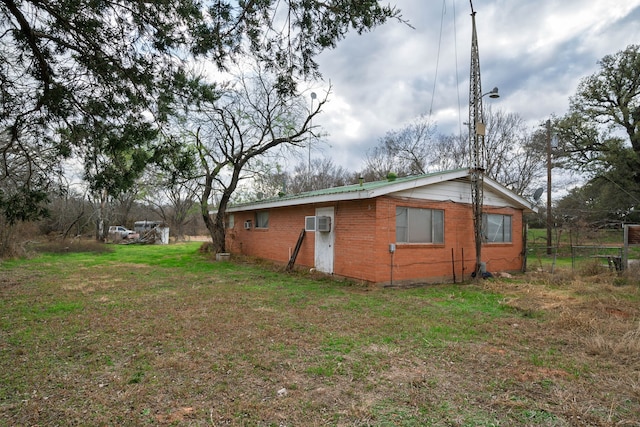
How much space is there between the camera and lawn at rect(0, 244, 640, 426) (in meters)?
2.84

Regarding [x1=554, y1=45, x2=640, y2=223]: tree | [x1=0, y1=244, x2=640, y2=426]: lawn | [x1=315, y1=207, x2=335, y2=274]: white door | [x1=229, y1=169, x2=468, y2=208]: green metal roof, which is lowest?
[x1=0, y1=244, x2=640, y2=426]: lawn

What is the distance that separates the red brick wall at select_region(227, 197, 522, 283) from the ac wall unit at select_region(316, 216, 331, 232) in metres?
0.20

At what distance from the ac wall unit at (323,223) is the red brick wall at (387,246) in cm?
20

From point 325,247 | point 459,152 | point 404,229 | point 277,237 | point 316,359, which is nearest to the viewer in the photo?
point 316,359

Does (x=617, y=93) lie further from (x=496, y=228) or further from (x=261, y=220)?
(x=261, y=220)

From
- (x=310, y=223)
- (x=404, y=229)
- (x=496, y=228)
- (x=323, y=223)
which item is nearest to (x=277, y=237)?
(x=310, y=223)

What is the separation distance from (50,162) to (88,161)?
34.3 inches

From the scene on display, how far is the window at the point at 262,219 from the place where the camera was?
14670 mm

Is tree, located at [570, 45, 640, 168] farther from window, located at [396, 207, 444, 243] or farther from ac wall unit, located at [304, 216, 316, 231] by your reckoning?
ac wall unit, located at [304, 216, 316, 231]

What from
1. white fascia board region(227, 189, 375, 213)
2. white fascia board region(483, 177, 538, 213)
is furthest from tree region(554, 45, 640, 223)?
white fascia board region(227, 189, 375, 213)

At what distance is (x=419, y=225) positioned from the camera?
31.8 ft

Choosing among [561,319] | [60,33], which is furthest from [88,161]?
[561,319]

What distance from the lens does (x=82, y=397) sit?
3.04 metres

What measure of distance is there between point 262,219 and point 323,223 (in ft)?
17.5
